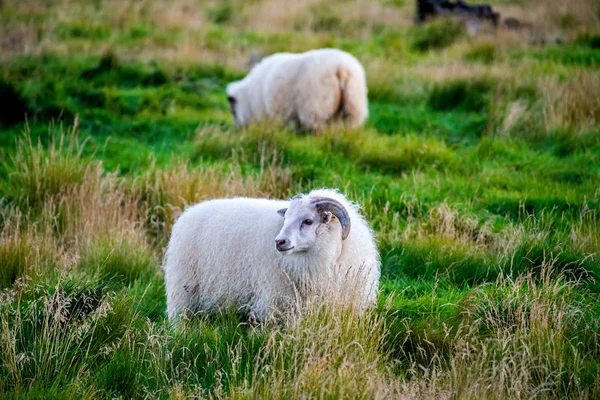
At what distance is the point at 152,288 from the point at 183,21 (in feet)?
45.9

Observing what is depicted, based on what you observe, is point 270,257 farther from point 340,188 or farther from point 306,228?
point 340,188

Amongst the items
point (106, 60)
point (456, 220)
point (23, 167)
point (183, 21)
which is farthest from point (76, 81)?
point (456, 220)

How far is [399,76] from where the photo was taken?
1339 centimetres

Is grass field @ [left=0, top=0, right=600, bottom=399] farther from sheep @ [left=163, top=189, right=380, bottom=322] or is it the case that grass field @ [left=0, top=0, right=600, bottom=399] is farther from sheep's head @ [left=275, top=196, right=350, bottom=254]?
sheep's head @ [left=275, top=196, right=350, bottom=254]


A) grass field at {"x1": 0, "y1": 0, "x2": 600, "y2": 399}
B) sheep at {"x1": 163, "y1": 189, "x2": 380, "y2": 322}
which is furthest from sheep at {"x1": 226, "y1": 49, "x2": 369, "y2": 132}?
sheep at {"x1": 163, "y1": 189, "x2": 380, "y2": 322}

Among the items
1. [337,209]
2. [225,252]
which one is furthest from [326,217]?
[225,252]

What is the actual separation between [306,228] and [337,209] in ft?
0.85

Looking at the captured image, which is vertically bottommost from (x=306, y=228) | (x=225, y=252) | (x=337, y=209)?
(x=225, y=252)

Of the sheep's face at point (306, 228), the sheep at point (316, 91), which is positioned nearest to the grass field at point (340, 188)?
the sheep's face at point (306, 228)

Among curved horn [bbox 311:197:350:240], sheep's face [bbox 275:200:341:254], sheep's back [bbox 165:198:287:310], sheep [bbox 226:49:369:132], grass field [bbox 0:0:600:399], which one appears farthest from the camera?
sheep [bbox 226:49:369:132]

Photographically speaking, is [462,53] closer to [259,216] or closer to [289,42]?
[289,42]

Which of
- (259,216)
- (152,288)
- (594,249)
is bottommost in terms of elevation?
(152,288)

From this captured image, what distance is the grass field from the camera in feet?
14.4

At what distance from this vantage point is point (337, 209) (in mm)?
5184
